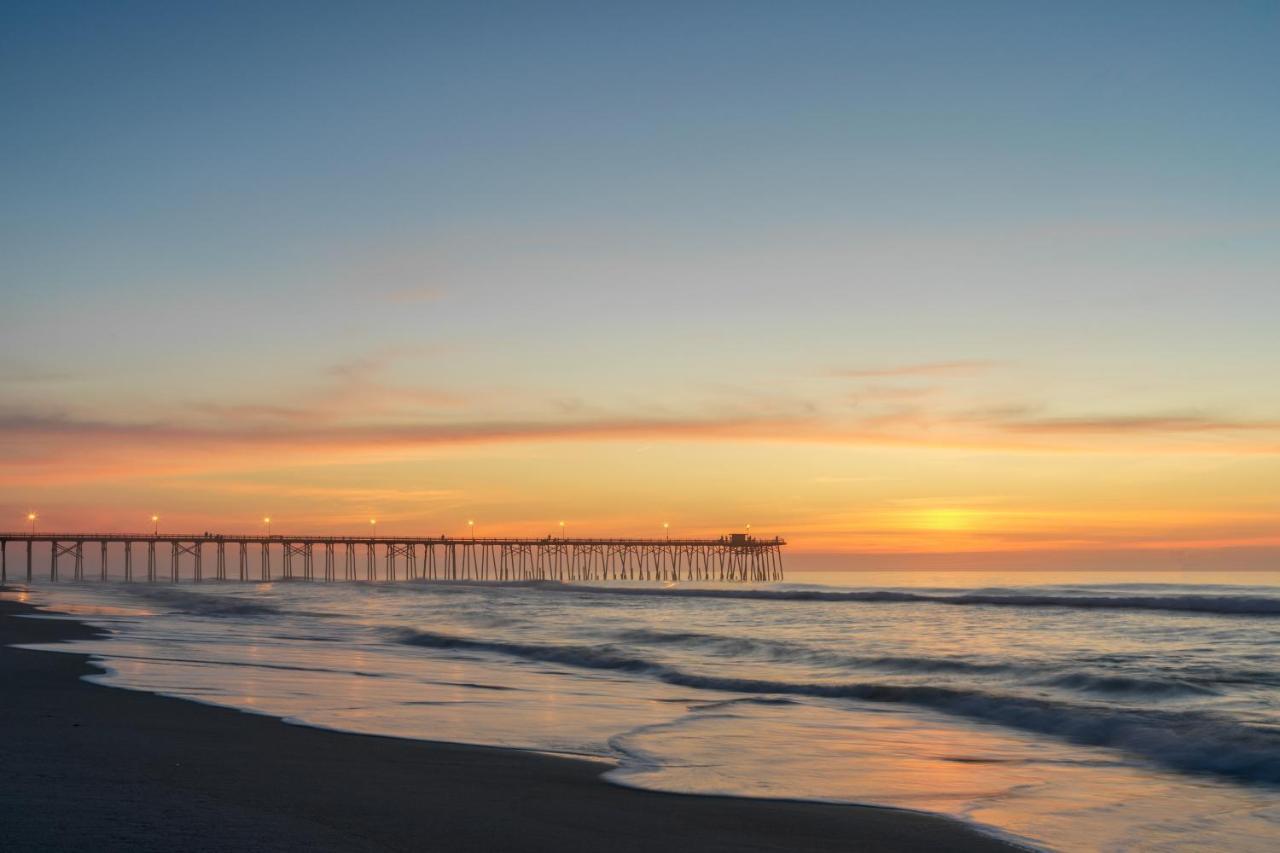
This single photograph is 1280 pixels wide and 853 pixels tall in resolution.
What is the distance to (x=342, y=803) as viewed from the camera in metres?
5.65

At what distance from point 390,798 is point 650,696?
7.23 meters

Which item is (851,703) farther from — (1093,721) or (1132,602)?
(1132,602)

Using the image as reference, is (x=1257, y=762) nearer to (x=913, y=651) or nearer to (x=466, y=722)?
(x=466, y=722)

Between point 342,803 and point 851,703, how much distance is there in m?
8.31

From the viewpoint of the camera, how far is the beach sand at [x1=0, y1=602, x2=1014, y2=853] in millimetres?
4762

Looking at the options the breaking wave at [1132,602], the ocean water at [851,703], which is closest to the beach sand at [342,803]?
the ocean water at [851,703]

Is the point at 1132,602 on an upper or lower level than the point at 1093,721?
lower

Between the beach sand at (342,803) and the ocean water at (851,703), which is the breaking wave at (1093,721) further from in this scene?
the beach sand at (342,803)

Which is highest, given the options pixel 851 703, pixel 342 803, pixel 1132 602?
pixel 342 803

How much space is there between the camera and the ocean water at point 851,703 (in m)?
7.16

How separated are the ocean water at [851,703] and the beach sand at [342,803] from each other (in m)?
0.52

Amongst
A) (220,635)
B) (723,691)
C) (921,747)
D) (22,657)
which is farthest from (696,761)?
(220,635)

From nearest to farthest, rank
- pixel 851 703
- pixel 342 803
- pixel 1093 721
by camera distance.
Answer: pixel 342 803
pixel 1093 721
pixel 851 703

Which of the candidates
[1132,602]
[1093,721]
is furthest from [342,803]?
[1132,602]
